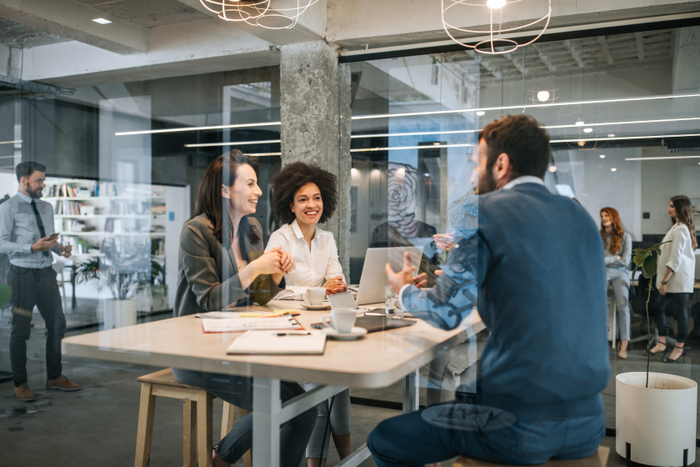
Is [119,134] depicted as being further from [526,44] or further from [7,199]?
[526,44]

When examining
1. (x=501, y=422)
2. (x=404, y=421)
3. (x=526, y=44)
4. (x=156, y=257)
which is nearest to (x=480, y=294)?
(x=501, y=422)

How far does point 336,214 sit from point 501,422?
7.72 feet

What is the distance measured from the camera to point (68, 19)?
1.81m

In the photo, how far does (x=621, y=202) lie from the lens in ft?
8.31

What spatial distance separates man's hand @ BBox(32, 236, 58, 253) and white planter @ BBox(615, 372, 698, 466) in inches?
101

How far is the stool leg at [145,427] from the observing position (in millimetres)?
1884

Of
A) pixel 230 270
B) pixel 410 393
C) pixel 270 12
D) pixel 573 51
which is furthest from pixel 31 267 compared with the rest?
pixel 573 51

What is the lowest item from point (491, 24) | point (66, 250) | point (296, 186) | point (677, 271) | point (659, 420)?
point (659, 420)

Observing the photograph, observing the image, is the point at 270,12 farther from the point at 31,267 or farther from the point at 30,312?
the point at 30,312

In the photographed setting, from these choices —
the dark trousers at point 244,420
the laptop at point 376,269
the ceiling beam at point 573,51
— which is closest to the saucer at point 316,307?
the laptop at point 376,269

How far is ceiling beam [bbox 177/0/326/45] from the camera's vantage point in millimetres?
3223

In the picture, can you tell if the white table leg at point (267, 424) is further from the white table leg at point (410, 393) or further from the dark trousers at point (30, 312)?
the dark trousers at point (30, 312)

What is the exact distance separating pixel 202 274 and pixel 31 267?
593 mm

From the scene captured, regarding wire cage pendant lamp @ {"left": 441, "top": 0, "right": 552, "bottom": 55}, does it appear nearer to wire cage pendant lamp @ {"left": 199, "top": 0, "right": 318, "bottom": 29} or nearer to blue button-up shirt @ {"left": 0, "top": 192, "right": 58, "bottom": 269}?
wire cage pendant lamp @ {"left": 199, "top": 0, "right": 318, "bottom": 29}
